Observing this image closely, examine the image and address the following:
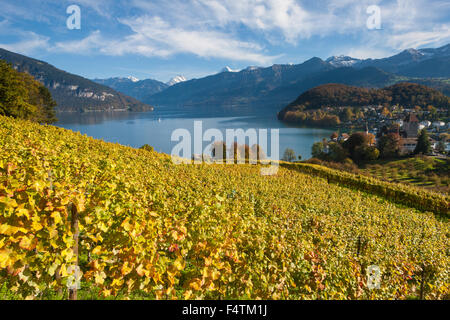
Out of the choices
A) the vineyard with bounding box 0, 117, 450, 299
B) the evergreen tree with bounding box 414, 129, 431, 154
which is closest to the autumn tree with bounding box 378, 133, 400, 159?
the evergreen tree with bounding box 414, 129, 431, 154

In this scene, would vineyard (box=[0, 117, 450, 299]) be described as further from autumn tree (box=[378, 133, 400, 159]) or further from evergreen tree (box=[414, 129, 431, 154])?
evergreen tree (box=[414, 129, 431, 154])

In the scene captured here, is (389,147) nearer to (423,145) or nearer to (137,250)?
(423,145)

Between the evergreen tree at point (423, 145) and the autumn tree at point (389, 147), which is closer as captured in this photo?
the autumn tree at point (389, 147)

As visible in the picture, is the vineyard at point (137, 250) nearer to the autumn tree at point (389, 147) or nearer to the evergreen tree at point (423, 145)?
the autumn tree at point (389, 147)

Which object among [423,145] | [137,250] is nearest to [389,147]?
[423,145]

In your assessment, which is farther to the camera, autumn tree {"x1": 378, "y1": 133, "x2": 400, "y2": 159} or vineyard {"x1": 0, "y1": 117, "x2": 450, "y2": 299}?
autumn tree {"x1": 378, "y1": 133, "x2": 400, "y2": 159}

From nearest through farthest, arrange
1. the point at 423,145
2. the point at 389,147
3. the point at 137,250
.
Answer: the point at 137,250
the point at 389,147
the point at 423,145

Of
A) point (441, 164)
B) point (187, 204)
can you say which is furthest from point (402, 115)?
point (187, 204)

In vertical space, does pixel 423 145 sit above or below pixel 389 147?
above

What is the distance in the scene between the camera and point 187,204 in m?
6.15

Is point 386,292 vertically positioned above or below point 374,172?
above

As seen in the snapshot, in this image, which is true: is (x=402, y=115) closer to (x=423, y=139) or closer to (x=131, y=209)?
(x=423, y=139)

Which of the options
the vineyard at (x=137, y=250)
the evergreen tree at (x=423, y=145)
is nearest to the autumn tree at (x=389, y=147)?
the evergreen tree at (x=423, y=145)

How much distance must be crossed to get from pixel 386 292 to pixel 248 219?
3.76 m
